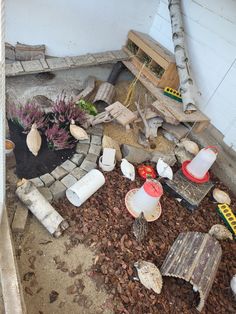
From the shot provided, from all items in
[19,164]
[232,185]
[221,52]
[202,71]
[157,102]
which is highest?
[221,52]

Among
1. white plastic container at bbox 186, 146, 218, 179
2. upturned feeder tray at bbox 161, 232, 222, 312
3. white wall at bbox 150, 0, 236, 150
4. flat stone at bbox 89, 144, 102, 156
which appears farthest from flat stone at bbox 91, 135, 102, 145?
white wall at bbox 150, 0, 236, 150

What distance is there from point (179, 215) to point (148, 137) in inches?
34.8

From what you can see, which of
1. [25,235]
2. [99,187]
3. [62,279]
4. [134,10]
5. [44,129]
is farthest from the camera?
[134,10]

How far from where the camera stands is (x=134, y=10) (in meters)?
3.41

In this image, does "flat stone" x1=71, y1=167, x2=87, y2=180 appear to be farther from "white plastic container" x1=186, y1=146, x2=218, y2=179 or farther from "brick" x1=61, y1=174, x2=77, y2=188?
"white plastic container" x1=186, y1=146, x2=218, y2=179

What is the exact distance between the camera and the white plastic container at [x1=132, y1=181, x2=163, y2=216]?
2.21 m

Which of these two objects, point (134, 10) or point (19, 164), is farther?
point (134, 10)

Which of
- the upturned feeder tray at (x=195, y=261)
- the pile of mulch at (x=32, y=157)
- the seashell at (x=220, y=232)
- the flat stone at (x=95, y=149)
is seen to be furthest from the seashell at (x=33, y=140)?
the seashell at (x=220, y=232)

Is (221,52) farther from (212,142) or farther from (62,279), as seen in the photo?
(62,279)

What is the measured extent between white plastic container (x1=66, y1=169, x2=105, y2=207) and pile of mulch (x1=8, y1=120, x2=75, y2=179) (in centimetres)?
33

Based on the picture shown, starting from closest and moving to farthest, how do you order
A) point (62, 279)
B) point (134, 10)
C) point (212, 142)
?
point (62, 279) → point (212, 142) → point (134, 10)

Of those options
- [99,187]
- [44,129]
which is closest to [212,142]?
[99,187]

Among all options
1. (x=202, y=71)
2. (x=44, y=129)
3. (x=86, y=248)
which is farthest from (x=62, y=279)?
(x=202, y=71)

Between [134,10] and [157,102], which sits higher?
[134,10]
